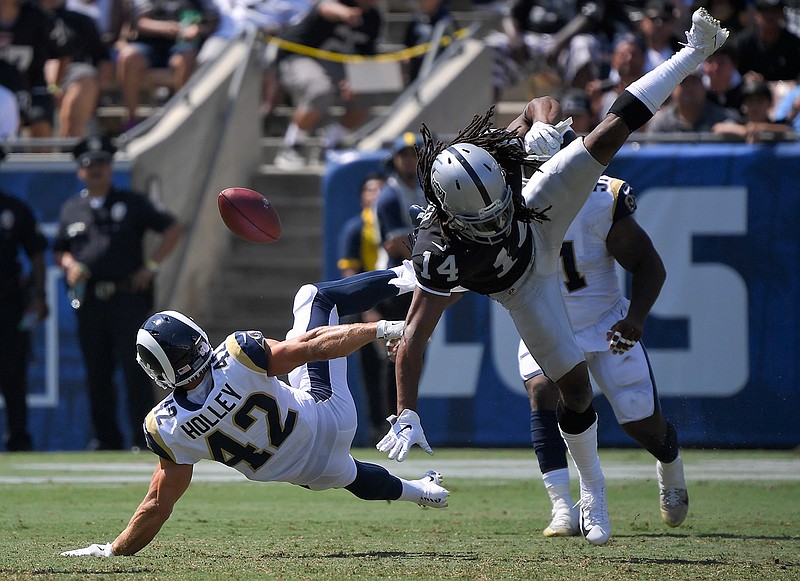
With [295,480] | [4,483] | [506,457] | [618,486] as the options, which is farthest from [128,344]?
[295,480]

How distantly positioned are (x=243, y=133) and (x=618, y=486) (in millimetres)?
6249

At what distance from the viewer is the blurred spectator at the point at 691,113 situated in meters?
11.0

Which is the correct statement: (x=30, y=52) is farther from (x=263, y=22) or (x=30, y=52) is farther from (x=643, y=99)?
(x=643, y=99)

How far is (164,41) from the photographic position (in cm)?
1429

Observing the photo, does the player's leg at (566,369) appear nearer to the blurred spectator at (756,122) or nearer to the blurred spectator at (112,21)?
the blurred spectator at (756,122)

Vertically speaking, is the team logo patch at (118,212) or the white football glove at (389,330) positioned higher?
the white football glove at (389,330)

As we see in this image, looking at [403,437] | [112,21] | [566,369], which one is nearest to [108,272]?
[112,21]

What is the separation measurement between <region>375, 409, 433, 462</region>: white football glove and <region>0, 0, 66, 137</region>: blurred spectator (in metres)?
8.21

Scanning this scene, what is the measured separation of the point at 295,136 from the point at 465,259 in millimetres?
7808

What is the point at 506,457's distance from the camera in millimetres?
10570

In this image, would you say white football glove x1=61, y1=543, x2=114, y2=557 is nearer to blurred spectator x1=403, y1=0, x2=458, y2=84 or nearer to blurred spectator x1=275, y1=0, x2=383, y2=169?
blurred spectator x1=275, y1=0, x2=383, y2=169

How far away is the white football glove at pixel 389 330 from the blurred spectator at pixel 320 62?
723 cm

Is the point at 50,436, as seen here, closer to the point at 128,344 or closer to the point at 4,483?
the point at 128,344

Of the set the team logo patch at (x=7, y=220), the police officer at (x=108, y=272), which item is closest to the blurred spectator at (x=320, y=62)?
the police officer at (x=108, y=272)
